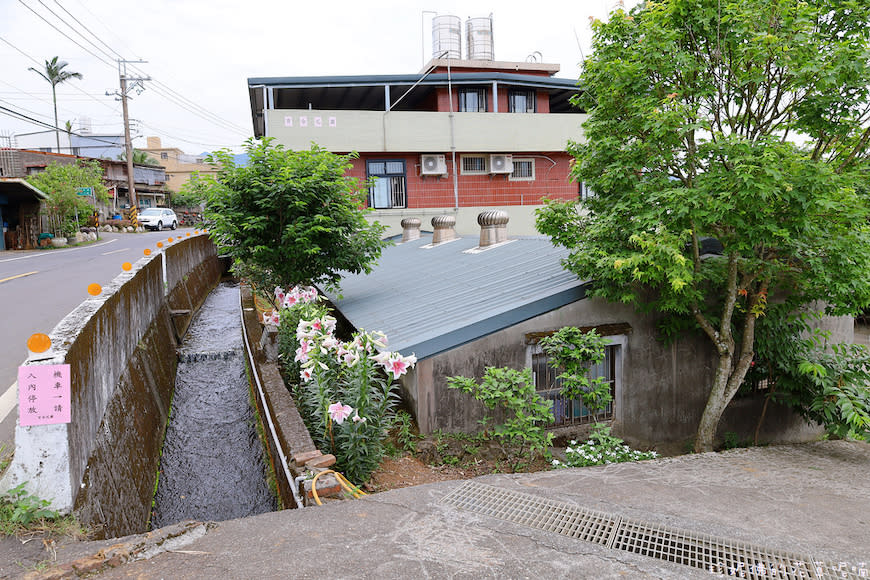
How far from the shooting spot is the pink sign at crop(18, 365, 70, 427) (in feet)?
12.4

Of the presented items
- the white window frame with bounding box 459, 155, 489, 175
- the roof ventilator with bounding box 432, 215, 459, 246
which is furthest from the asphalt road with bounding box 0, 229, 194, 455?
the white window frame with bounding box 459, 155, 489, 175

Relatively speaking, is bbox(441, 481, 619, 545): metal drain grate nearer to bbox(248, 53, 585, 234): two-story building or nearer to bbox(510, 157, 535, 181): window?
bbox(248, 53, 585, 234): two-story building

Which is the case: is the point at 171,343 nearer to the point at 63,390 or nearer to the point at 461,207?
the point at 63,390

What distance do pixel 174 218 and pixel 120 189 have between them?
34.7ft

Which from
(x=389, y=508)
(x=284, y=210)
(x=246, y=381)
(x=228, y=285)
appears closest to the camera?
(x=389, y=508)

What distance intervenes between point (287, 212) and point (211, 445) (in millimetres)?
3896

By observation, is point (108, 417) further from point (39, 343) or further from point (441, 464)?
point (441, 464)

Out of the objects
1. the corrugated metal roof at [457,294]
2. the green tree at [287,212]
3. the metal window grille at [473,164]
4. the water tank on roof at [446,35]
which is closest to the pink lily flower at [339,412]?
the corrugated metal roof at [457,294]

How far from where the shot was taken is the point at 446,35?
2555cm

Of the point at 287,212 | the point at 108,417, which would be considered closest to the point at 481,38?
the point at 287,212

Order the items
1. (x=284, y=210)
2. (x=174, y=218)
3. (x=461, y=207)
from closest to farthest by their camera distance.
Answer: (x=284, y=210), (x=461, y=207), (x=174, y=218)

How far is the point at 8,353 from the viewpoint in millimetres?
8539

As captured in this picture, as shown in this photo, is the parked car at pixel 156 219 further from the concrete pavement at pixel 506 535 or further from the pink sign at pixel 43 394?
the concrete pavement at pixel 506 535

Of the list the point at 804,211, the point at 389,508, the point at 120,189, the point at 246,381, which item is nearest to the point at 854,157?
the point at 804,211
